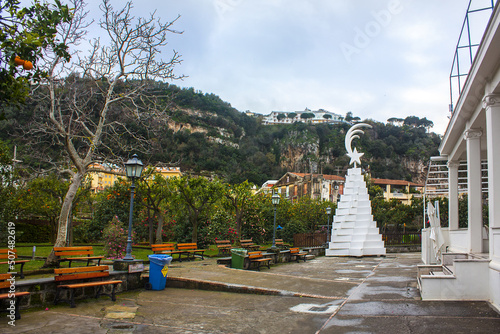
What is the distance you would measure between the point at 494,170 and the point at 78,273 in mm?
8196

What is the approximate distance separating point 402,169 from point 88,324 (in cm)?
10212

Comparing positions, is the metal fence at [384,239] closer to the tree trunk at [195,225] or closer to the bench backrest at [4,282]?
the tree trunk at [195,225]

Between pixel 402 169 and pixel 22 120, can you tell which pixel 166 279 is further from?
pixel 402 169

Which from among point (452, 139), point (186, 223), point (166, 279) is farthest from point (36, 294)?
point (186, 223)

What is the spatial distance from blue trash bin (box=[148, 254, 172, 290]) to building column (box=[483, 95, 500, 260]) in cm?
681

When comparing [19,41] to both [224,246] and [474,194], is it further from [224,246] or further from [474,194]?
[224,246]

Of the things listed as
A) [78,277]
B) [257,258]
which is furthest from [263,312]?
[257,258]

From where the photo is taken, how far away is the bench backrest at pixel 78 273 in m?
7.04

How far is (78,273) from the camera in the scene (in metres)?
7.41

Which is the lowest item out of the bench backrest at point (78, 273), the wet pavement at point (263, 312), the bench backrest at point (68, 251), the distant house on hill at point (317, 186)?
the wet pavement at point (263, 312)

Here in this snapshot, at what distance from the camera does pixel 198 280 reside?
9.35 m

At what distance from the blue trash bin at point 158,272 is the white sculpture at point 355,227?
14681 millimetres

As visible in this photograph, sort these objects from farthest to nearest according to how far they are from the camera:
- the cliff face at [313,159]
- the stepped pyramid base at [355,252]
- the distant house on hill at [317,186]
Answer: the cliff face at [313,159] → the distant house on hill at [317,186] → the stepped pyramid base at [355,252]

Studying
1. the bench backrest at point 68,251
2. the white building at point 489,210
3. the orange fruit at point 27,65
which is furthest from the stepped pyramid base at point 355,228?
the orange fruit at point 27,65
